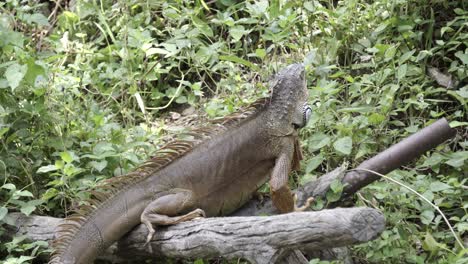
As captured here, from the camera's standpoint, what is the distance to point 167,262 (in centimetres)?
585

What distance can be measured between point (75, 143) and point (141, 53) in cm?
162

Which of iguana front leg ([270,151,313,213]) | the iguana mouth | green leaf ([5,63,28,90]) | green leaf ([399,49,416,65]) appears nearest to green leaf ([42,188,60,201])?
green leaf ([5,63,28,90])

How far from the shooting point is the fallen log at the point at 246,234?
459 cm

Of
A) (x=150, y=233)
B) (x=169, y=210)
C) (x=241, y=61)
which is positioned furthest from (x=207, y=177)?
(x=241, y=61)

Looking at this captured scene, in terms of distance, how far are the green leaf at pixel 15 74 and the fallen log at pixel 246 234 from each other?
931 millimetres

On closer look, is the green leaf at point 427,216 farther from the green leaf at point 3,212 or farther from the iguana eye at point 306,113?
the green leaf at point 3,212

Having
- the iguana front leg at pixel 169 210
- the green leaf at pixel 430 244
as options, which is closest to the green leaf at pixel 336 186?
the green leaf at pixel 430 244

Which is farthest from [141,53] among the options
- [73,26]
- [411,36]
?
[411,36]

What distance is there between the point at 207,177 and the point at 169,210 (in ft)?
1.48

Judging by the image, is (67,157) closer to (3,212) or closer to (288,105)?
(3,212)

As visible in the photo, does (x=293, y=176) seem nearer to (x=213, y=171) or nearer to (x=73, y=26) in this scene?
(x=213, y=171)

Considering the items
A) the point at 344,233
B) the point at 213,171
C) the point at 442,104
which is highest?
the point at 344,233

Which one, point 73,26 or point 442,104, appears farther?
point 73,26

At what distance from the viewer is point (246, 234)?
4.99 meters
